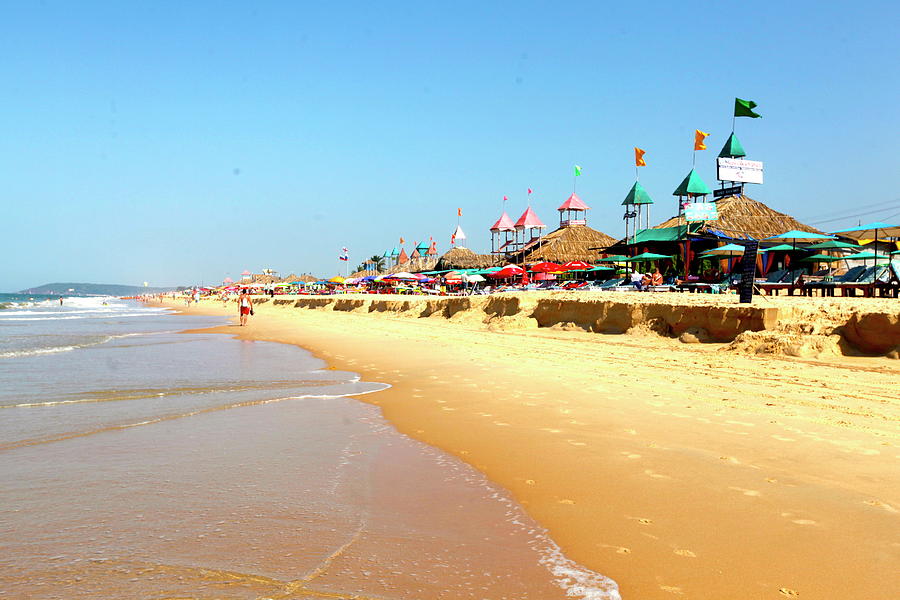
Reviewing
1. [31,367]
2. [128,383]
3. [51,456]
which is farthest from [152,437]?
[31,367]

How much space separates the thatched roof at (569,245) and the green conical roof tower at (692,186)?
8.08 meters

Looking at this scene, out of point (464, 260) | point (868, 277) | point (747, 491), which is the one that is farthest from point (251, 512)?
point (464, 260)

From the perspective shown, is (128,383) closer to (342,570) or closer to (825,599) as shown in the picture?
(342,570)

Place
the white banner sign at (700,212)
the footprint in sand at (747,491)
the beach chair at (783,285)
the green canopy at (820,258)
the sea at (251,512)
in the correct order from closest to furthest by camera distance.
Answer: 1. the sea at (251,512)
2. the footprint in sand at (747,491)
3. the beach chair at (783,285)
4. the green canopy at (820,258)
5. the white banner sign at (700,212)

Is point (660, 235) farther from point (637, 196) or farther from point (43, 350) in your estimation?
point (43, 350)

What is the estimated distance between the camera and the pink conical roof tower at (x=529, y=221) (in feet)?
181

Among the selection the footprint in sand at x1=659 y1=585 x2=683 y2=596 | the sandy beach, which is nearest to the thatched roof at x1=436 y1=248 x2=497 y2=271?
the sandy beach

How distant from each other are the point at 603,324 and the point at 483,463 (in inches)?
416

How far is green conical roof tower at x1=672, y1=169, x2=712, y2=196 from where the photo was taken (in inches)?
1784

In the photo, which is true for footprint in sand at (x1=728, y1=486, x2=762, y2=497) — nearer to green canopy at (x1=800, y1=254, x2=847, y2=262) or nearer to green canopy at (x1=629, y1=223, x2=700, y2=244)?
green canopy at (x1=800, y1=254, x2=847, y2=262)

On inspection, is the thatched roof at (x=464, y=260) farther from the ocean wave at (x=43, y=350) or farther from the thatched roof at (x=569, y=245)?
the ocean wave at (x=43, y=350)

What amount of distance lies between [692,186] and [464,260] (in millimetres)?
22880

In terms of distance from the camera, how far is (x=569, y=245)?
162 ft

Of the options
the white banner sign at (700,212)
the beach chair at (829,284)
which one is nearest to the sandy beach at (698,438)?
the beach chair at (829,284)
